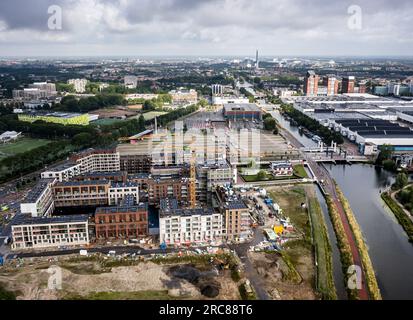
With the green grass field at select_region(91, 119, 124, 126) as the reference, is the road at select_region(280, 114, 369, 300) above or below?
below

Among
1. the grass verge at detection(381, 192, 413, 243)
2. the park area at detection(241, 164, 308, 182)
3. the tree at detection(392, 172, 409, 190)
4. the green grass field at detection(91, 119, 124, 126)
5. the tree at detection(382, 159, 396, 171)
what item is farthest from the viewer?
the green grass field at detection(91, 119, 124, 126)

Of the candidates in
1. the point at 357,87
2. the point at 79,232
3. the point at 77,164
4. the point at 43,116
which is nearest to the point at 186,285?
the point at 79,232

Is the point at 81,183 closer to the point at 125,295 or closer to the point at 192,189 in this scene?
the point at 192,189

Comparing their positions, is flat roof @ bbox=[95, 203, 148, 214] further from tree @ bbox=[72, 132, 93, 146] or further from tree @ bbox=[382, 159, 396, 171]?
tree @ bbox=[382, 159, 396, 171]

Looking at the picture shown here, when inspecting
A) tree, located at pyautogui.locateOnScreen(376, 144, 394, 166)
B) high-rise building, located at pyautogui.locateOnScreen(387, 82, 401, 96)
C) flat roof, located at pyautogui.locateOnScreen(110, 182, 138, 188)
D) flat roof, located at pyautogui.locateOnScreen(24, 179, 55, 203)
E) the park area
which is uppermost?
high-rise building, located at pyautogui.locateOnScreen(387, 82, 401, 96)

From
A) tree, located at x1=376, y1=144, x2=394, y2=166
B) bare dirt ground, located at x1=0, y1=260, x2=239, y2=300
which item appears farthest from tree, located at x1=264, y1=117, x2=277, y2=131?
bare dirt ground, located at x1=0, y1=260, x2=239, y2=300

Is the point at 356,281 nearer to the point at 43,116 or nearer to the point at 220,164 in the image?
the point at 220,164
